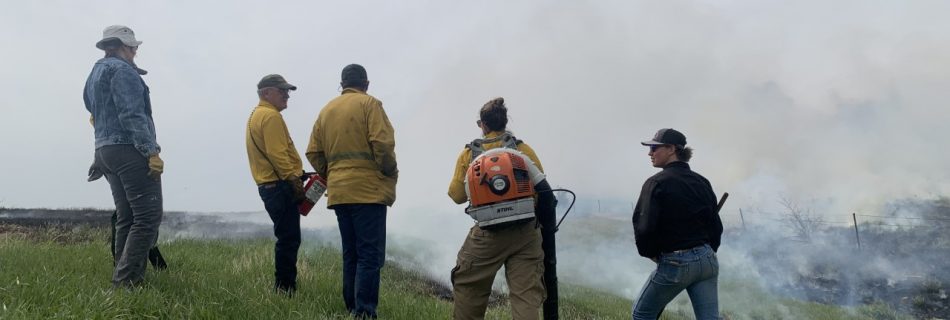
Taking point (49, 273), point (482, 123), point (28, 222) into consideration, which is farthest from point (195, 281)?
point (28, 222)

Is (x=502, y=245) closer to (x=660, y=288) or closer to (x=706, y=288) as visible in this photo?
(x=660, y=288)

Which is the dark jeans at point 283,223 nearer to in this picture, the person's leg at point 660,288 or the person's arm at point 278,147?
the person's arm at point 278,147

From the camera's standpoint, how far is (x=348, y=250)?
3.98 meters

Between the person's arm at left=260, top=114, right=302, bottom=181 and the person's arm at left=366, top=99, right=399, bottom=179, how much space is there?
2.47 ft

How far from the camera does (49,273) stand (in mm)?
3707

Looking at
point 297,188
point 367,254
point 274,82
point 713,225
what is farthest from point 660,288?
point 274,82

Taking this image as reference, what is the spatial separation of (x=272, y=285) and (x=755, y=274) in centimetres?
2646

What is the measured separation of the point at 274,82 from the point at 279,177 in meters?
0.85

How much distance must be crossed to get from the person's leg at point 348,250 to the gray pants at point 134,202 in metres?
1.23

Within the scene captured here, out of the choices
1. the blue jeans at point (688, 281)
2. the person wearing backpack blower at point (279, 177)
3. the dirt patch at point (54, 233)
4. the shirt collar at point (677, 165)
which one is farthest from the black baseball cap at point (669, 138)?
the dirt patch at point (54, 233)

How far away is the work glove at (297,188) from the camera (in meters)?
4.13

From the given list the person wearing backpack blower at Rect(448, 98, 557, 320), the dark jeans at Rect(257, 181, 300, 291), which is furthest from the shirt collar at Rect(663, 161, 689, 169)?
the dark jeans at Rect(257, 181, 300, 291)

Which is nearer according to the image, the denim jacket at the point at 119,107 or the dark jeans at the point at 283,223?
the denim jacket at the point at 119,107

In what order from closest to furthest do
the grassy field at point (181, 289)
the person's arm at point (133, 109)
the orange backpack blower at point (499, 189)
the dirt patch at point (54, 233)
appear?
the grassy field at point (181, 289) → the orange backpack blower at point (499, 189) → the person's arm at point (133, 109) → the dirt patch at point (54, 233)
